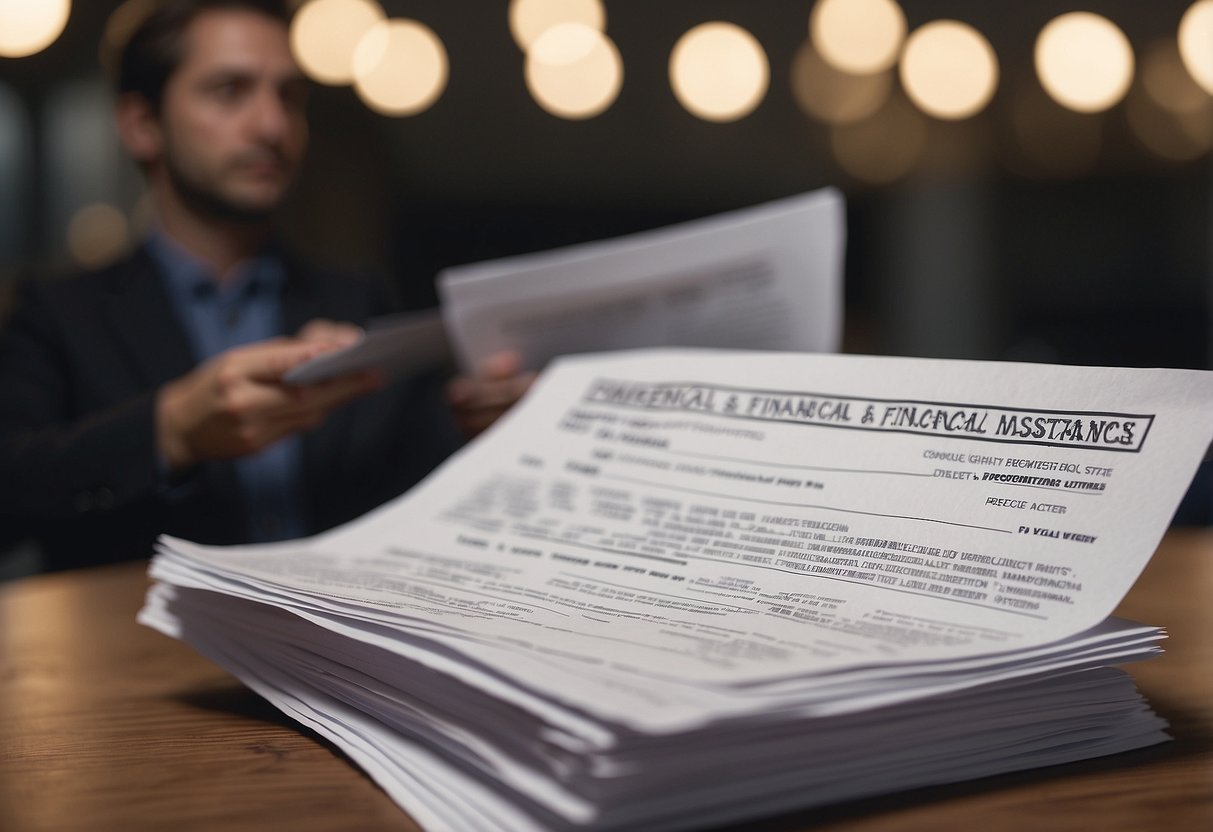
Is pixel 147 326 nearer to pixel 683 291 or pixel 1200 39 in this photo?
pixel 683 291

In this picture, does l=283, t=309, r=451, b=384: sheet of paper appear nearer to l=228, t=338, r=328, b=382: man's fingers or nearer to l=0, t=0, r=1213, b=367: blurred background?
l=228, t=338, r=328, b=382: man's fingers

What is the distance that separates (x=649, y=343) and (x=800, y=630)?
0.56m

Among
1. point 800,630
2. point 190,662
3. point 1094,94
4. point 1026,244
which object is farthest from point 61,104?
point 1026,244

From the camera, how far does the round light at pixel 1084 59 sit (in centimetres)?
308

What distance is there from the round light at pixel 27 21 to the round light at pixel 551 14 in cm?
143

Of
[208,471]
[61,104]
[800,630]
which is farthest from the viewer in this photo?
[61,104]

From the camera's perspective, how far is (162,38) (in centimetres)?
132

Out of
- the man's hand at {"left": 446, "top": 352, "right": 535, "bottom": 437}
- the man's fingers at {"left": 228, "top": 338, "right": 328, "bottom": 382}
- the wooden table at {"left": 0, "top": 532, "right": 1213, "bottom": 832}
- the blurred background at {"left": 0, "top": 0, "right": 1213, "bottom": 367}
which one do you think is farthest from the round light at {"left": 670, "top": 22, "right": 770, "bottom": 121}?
the wooden table at {"left": 0, "top": 532, "right": 1213, "bottom": 832}

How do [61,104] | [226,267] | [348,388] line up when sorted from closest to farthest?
[348,388] < [226,267] < [61,104]

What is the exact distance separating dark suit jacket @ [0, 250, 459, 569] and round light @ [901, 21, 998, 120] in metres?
2.58

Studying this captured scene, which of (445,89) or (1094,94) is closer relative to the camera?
(1094,94)

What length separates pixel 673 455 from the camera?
0.44 meters

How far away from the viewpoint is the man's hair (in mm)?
1306

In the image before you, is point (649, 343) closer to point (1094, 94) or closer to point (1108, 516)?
point (1108, 516)
